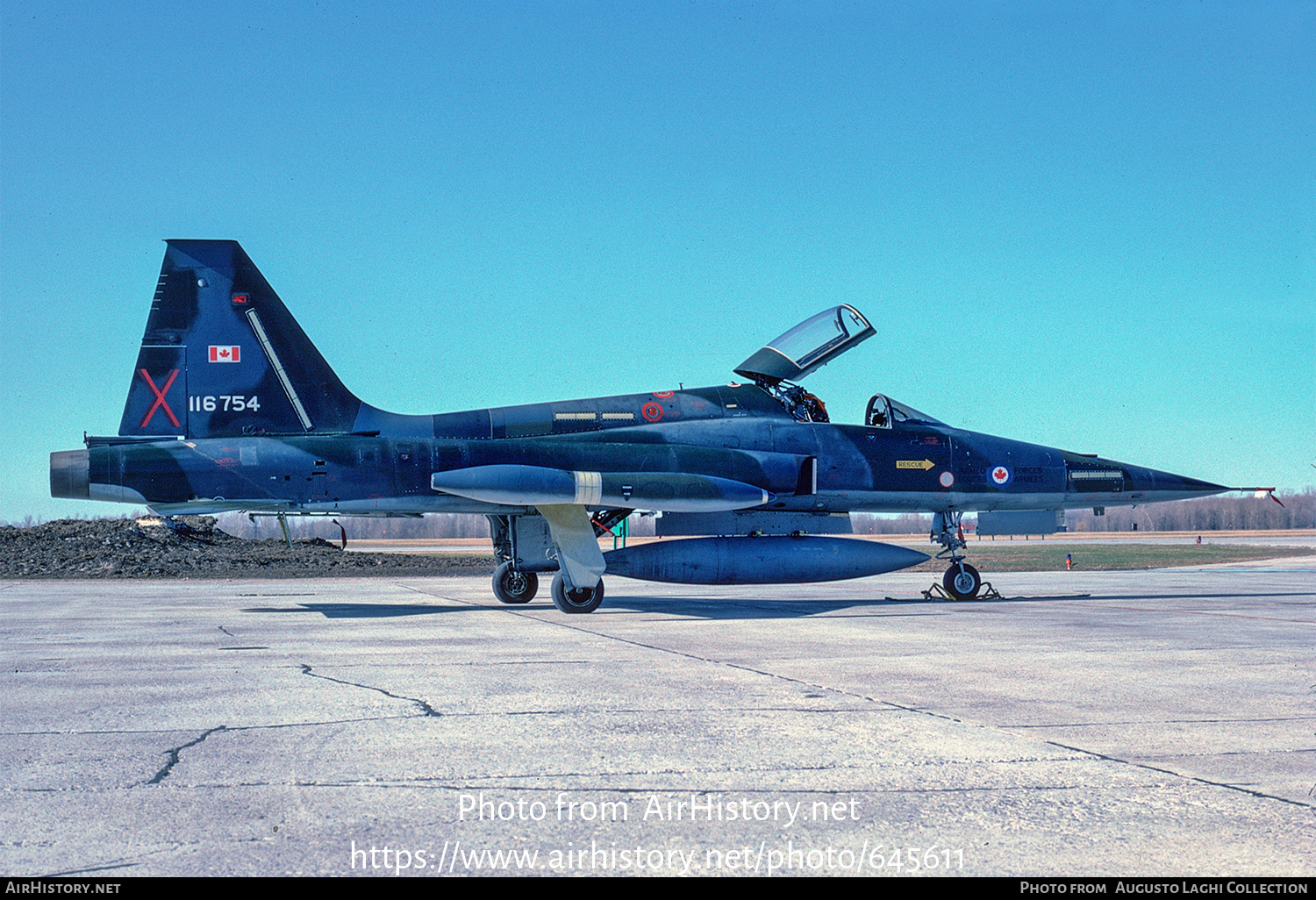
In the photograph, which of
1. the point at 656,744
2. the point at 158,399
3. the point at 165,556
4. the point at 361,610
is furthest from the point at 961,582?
the point at 165,556

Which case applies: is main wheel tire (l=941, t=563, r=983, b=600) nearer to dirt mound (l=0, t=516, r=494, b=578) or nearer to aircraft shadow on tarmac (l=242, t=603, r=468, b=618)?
aircraft shadow on tarmac (l=242, t=603, r=468, b=618)

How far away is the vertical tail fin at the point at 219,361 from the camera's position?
1547cm

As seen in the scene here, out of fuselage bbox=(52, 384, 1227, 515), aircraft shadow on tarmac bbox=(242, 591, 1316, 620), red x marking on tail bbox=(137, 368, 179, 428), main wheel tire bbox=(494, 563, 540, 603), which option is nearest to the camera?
fuselage bbox=(52, 384, 1227, 515)

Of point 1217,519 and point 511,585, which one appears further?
point 1217,519

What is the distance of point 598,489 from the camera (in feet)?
49.6

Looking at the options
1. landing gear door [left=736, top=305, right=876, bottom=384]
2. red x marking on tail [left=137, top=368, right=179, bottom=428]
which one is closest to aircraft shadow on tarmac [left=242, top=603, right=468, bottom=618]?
red x marking on tail [left=137, top=368, right=179, bottom=428]

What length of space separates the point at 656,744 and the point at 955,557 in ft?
47.7

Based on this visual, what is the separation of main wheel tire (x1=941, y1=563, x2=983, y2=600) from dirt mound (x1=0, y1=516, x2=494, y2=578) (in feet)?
57.2

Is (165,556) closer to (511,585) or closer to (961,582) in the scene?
(511,585)

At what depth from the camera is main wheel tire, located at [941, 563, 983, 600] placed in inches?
740

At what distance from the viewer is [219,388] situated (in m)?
15.7

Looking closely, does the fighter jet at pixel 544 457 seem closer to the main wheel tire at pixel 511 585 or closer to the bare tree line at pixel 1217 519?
the main wheel tire at pixel 511 585

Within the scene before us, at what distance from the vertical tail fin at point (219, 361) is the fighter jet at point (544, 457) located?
0.08 feet

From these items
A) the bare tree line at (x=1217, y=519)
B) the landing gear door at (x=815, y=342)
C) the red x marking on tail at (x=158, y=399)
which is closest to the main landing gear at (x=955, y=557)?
the landing gear door at (x=815, y=342)
